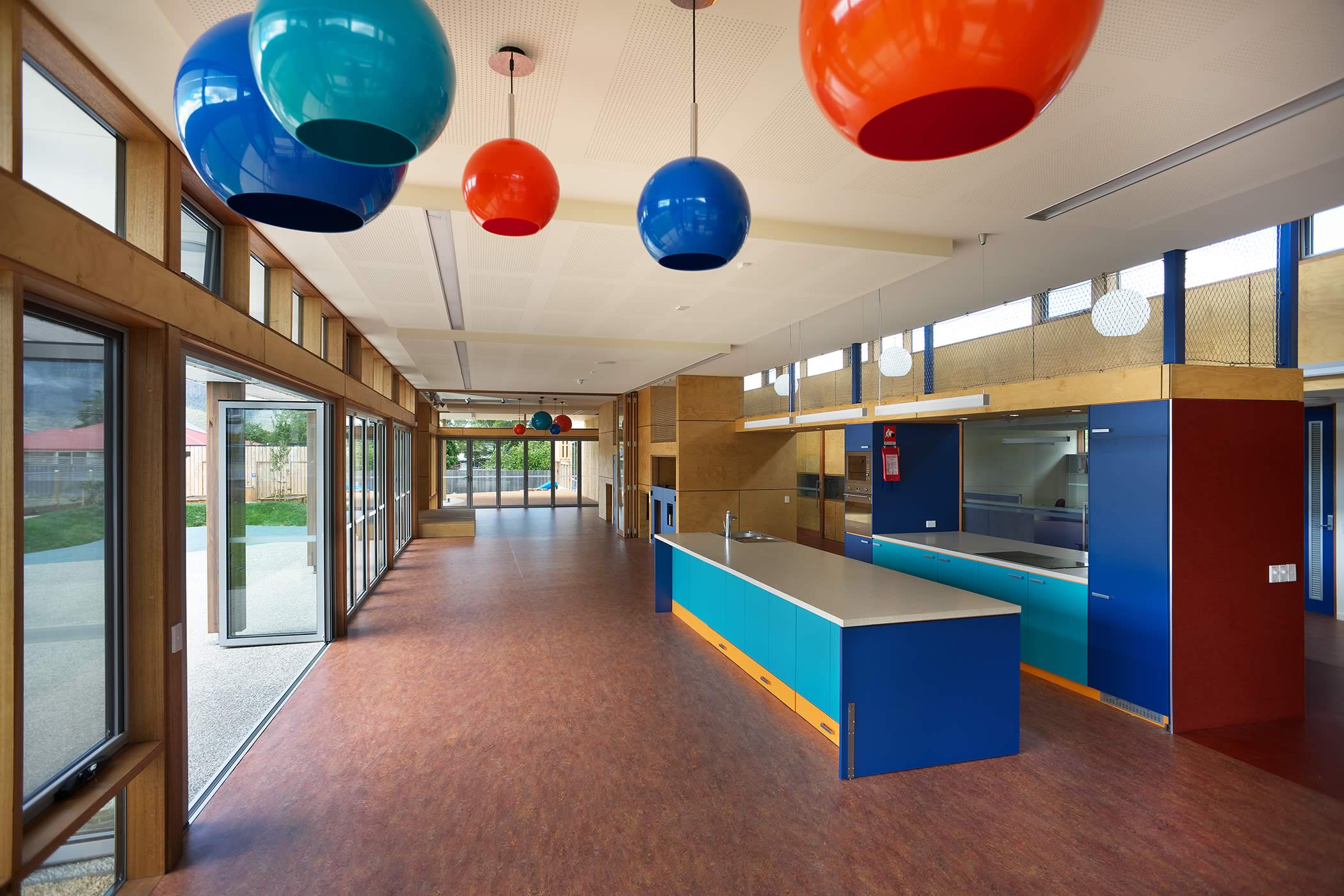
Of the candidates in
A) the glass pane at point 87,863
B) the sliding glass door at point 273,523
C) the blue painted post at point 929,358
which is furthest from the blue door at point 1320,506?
the sliding glass door at point 273,523

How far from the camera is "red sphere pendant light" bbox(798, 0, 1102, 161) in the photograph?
1.94 ft

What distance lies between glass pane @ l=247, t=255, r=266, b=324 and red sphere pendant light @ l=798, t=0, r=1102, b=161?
478 centimetres

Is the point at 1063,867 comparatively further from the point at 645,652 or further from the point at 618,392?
the point at 618,392

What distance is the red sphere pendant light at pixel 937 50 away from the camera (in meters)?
0.59

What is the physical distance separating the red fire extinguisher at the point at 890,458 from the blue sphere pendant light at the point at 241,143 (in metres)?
6.81

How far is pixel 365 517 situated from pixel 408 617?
65.5 inches

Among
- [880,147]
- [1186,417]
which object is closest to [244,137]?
[880,147]

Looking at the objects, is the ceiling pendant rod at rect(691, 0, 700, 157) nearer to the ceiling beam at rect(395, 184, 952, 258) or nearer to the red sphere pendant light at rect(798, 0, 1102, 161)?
the red sphere pendant light at rect(798, 0, 1102, 161)

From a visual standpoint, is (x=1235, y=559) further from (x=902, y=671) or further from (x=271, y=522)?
(x=271, y=522)

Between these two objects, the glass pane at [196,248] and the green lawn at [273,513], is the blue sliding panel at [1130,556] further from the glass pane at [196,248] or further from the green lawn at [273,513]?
the green lawn at [273,513]

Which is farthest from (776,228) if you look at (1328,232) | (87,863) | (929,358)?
(1328,232)

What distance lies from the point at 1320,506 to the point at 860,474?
4.69 metres

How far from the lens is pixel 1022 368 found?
19.8 ft

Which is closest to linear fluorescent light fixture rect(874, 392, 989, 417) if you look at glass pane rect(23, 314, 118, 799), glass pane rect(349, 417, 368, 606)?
glass pane rect(23, 314, 118, 799)
